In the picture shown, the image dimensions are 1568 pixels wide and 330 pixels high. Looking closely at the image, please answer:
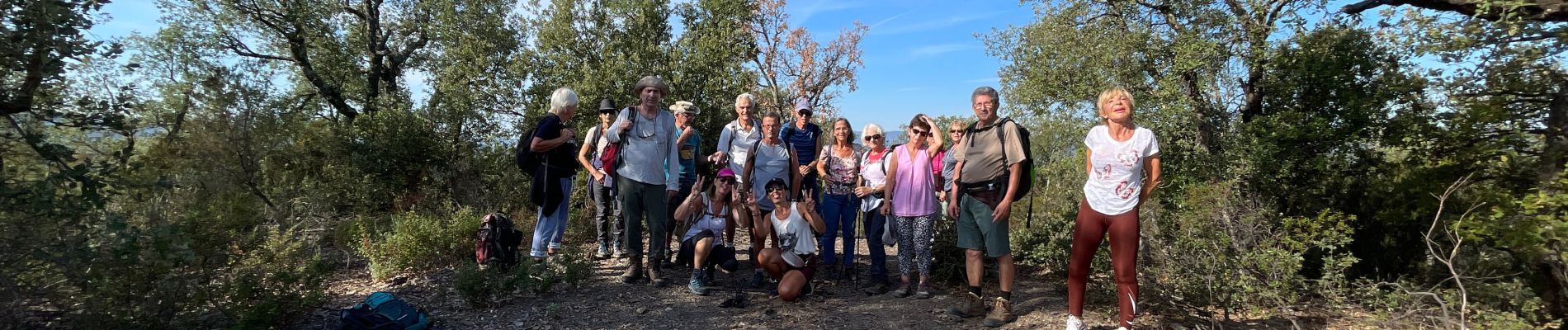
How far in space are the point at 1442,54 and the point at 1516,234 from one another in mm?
→ 1492

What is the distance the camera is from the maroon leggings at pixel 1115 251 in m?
3.49

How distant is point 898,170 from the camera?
5000 mm

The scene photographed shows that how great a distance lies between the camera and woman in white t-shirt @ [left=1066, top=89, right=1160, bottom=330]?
3479 millimetres

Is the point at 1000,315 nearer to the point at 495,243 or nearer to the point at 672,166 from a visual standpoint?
the point at 672,166

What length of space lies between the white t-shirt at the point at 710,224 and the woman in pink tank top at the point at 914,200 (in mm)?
1256

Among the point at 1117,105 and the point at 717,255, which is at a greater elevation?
the point at 1117,105

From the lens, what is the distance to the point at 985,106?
4203mm

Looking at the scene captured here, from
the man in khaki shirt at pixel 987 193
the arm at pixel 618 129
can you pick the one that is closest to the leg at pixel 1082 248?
the man in khaki shirt at pixel 987 193

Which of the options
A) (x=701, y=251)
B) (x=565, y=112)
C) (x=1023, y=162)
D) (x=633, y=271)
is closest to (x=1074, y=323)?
(x=1023, y=162)

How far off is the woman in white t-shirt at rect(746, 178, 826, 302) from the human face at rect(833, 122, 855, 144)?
2.90ft

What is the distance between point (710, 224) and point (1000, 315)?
2.18 m

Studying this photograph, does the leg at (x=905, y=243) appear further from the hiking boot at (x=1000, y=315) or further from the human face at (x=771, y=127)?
the human face at (x=771, y=127)

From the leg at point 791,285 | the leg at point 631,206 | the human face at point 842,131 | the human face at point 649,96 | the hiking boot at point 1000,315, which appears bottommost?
the hiking boot at point 1000,315

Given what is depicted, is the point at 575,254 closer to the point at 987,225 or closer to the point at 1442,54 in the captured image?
the point at 987,225
